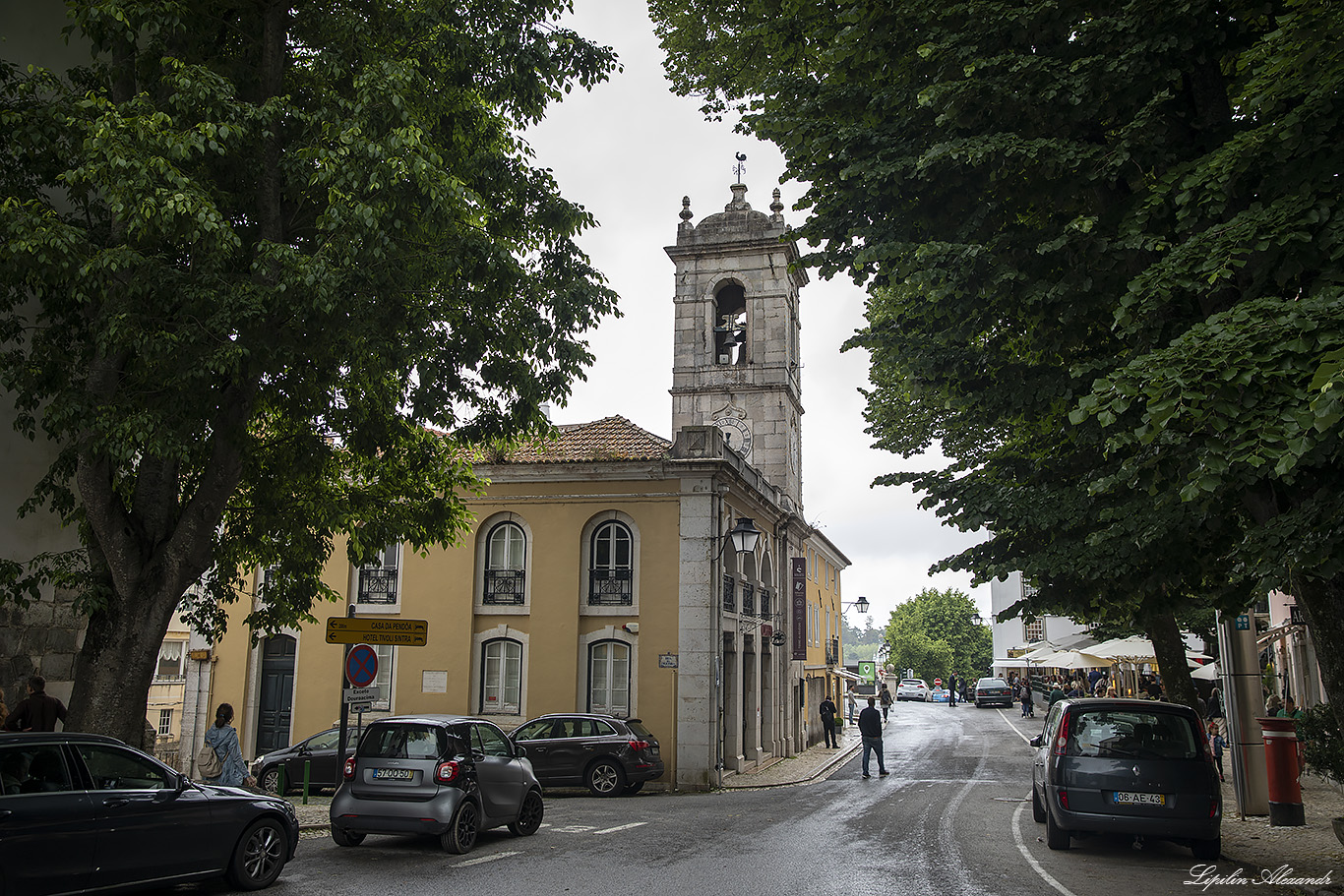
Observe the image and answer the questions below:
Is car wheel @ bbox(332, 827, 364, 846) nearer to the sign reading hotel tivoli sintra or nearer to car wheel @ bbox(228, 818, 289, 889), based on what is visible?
car wheel @ bbox(228, 818, 289, 889)

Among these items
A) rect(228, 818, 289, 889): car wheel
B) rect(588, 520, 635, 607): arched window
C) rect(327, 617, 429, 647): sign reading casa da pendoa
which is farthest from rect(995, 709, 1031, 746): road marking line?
rect(228, 818, 289, 889): car wheel

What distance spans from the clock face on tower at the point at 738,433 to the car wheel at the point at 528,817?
67.1ft

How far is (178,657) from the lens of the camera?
925 inches

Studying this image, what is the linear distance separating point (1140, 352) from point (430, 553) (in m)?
18.0

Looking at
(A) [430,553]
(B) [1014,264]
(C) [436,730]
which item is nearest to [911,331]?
(B) [1014,264]

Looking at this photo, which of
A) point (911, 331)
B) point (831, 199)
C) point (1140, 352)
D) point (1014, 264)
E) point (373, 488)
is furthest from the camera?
point (373, 488)

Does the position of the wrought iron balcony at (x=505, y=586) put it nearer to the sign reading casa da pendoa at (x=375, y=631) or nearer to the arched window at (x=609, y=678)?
the arched window at (x=609, y=678)

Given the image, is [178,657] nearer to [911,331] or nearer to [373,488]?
[373,488]

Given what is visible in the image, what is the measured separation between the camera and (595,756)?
18.5 meters

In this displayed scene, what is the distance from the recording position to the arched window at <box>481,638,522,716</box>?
2219 centimetres

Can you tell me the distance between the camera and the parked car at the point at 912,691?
2739 inches

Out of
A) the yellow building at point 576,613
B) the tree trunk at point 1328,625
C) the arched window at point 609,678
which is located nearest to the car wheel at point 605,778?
the yellow building at point 576,613

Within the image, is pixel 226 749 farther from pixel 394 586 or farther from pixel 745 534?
pixel 745 534

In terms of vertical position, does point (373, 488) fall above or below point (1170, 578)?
above
